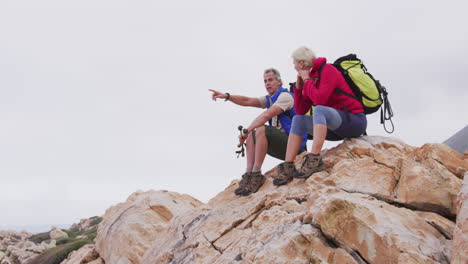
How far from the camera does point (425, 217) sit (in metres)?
5.85

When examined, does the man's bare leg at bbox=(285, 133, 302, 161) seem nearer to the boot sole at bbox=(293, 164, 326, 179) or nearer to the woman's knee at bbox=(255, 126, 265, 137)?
the boot sole at bbox=(293, 164, 326, 179)

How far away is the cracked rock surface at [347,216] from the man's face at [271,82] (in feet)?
6.17

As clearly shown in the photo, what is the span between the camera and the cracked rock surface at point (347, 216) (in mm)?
5172

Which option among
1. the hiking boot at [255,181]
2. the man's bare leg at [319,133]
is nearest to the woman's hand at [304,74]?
the man's bare leg at [319,133]

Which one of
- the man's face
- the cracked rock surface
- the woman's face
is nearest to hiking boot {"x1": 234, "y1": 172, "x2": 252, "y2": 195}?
the cracked rock surface

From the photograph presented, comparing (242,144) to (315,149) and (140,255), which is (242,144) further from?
(140,255)

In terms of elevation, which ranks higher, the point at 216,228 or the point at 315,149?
the point at 315,149

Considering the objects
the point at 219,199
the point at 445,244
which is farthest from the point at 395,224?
the point at 219,199

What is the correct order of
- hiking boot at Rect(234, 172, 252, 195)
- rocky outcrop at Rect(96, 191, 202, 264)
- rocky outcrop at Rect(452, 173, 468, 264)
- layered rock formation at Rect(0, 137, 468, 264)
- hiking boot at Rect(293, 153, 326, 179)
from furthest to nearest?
rocky outcrop at Rect(96, 191, 202, 264) < hiking boot at Rect(234, 172, 252, 195) < hiking boot at Rect(293, 153, 326, 179) < layered rock formation at Rect(0, 137, 468, 264) < rocky outcrop at Rect(452, 173, 468, 264)

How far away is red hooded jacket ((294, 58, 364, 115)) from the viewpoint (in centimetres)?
732

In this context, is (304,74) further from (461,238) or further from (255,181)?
(461,238)

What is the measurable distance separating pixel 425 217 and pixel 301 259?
2028 mm

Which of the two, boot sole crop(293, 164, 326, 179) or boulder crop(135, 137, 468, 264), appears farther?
boot sole crop(293, 164, 326, 179)

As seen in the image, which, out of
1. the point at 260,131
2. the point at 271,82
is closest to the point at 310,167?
the point at 260,131
